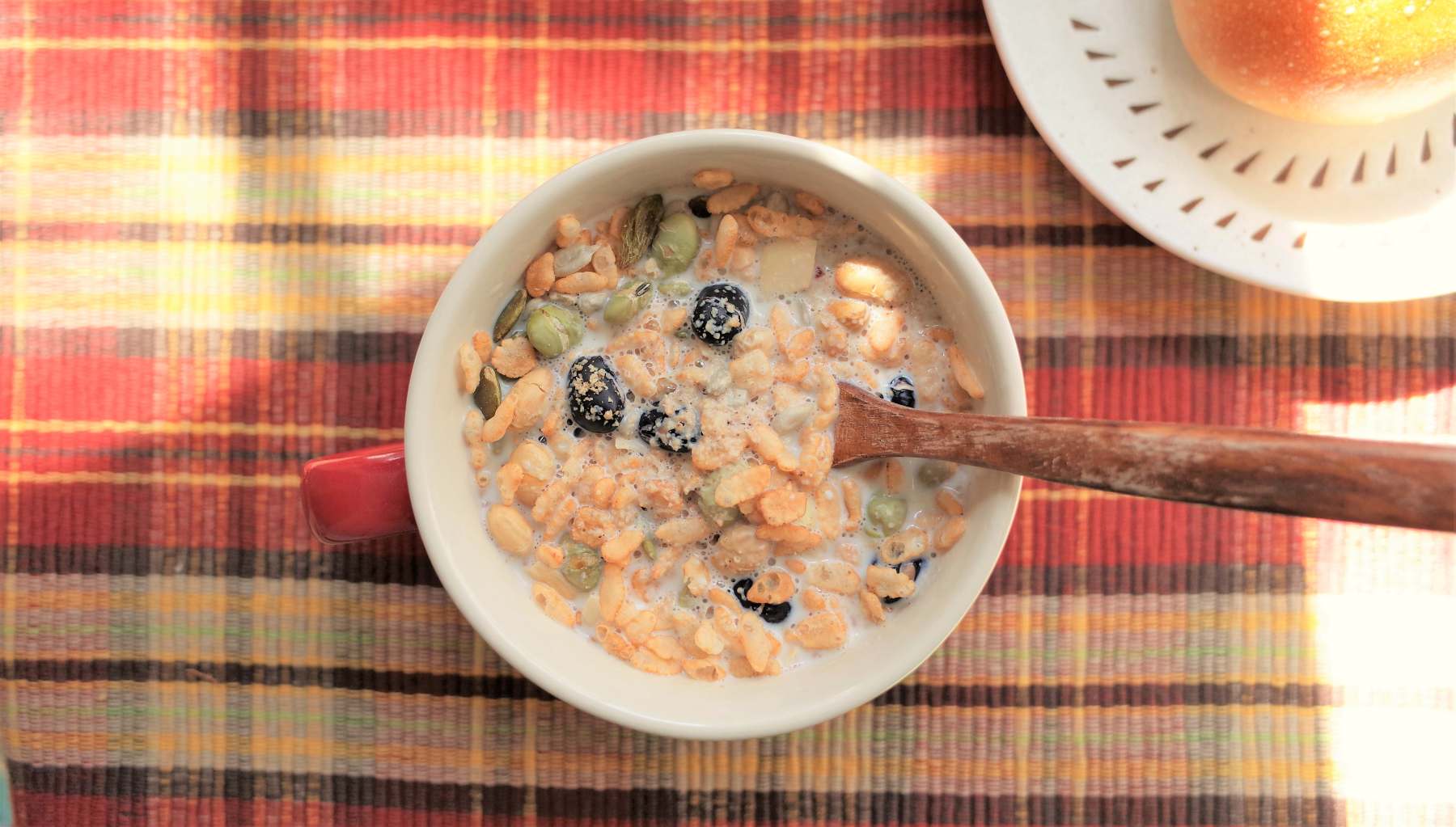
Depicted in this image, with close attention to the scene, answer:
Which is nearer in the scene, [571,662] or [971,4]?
[571,662]

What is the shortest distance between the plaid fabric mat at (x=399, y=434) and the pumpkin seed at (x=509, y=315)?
0.12 meters

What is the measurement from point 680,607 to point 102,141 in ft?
1.71

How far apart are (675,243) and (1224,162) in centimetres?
37

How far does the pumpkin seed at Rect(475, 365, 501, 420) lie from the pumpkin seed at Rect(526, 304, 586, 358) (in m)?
0.03

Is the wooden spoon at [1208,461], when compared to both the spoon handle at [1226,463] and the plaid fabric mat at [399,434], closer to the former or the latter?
the spoon handle at [1226,463]

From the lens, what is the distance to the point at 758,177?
616mm

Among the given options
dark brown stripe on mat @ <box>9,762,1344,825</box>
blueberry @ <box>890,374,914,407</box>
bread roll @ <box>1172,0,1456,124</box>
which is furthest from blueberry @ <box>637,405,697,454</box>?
bread roll @ <box>1172,0,1456,124</box>

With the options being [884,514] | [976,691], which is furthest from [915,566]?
[976,691]

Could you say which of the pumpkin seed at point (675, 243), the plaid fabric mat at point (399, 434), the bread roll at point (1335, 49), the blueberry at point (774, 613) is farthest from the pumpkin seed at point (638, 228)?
the bread roll at point (1335, 49)

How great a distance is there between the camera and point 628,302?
0.62m

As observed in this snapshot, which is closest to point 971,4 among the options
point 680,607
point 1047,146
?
point 1047,146

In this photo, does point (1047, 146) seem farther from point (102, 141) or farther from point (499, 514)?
point (102, 141)

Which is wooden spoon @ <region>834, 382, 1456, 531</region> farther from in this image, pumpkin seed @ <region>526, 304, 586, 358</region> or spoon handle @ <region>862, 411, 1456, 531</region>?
pumpkin seed @ <region>526, 304, 586, 358</region>

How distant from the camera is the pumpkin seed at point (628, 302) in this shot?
617 mm
